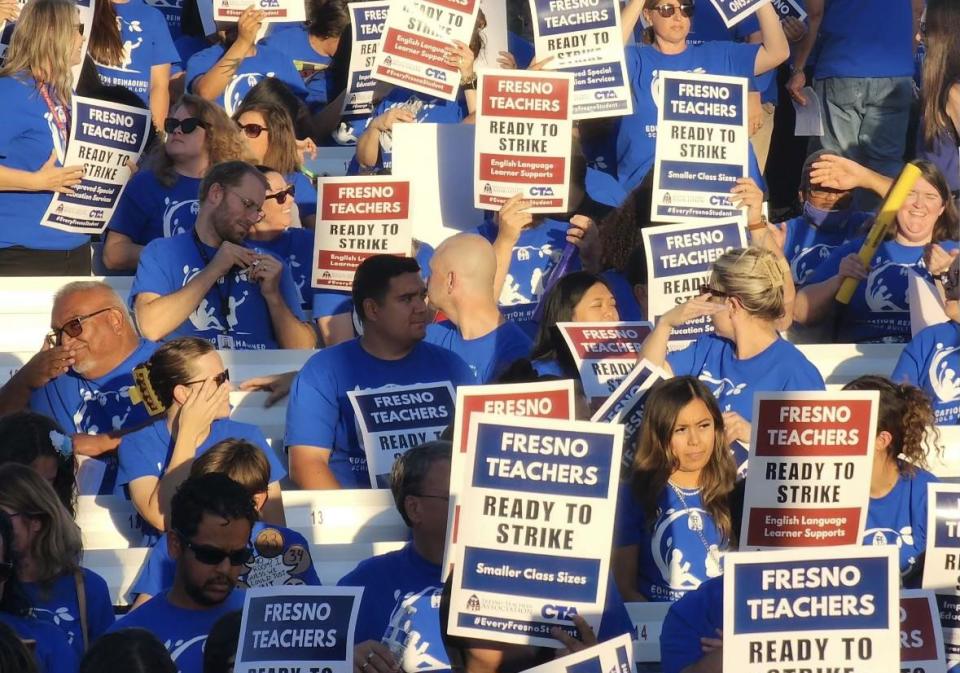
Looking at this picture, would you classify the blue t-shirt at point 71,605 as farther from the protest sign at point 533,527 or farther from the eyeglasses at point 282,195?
the eyeglasses at point 282,195

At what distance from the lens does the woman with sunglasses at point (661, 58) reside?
10.5m

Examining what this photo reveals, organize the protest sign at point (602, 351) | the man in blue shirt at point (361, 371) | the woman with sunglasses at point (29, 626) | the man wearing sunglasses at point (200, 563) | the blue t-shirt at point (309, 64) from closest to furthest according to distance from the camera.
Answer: the woman with sunglasses at point (29, 626), the man wearing sunglasses at point (200, 563), the man in blue shirt at point (361, 371), the protest sign at point (602, 351), the blue t-shirt at point (309, 64)

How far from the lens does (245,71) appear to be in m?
11.4

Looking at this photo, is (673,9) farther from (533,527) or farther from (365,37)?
(533,527)

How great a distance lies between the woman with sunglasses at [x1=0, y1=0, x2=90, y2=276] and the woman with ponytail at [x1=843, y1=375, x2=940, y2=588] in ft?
13.1

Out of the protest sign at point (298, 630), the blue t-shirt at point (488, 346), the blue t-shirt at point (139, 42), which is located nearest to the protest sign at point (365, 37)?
the blue t-shirt at point (139, 42)

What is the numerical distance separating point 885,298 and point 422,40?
8.77 feet

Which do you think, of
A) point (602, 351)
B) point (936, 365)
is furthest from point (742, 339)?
point (936, 365)

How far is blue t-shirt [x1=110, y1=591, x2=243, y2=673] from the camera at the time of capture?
6.04 m

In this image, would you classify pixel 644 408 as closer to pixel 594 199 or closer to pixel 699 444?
pixel 699 444

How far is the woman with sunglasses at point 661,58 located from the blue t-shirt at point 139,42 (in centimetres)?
251

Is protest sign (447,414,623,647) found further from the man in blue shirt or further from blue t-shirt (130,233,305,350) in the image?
blue t-shirt (130,233,305,350)

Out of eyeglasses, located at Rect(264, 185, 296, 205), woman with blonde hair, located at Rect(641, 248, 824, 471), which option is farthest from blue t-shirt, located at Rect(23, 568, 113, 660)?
eyeglasses, located at Rect(264, 185, 296, 205)

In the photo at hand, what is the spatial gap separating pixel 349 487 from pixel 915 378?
2.21 m
